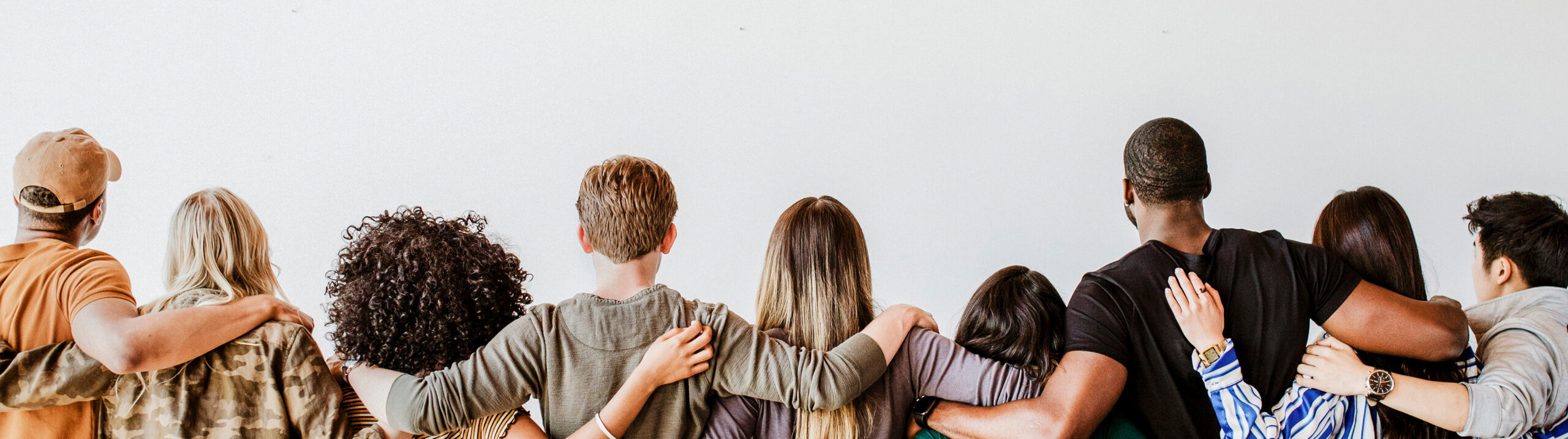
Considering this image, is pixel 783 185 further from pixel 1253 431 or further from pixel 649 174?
pixel 1253 431

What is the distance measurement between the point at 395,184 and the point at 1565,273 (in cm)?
339

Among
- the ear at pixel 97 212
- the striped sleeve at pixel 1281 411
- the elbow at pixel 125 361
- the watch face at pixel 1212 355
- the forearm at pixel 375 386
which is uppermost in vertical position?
the ear at pixel 97 212

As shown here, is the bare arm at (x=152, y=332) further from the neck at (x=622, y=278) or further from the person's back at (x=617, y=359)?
the neck at (x=622, y=278)

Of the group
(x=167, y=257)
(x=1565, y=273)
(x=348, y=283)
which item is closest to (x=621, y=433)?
(x=348, y=283)

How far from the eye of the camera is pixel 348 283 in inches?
65.0

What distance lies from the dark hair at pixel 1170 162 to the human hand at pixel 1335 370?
1.36ft

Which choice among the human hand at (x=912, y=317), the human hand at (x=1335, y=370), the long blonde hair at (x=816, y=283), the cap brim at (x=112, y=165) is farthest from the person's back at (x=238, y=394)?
the human hand at (x=1335, y=370)

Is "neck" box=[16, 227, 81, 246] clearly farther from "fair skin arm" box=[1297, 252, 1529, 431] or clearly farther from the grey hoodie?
the grey hoodie

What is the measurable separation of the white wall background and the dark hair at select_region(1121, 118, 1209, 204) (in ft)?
4.55

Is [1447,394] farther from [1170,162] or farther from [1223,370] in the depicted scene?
[1170,162]

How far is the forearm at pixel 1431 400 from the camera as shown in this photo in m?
1.67

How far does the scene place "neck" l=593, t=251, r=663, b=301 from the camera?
159 cm

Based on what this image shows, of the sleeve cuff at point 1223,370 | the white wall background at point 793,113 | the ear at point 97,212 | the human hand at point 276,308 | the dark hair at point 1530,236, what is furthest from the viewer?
the white wall background at point 793,113

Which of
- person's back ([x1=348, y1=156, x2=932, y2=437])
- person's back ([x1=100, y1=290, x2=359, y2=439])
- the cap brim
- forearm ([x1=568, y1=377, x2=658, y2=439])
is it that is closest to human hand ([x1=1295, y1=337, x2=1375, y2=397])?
person's back ([x1=348, y1=156, x2=932, y2=437])
